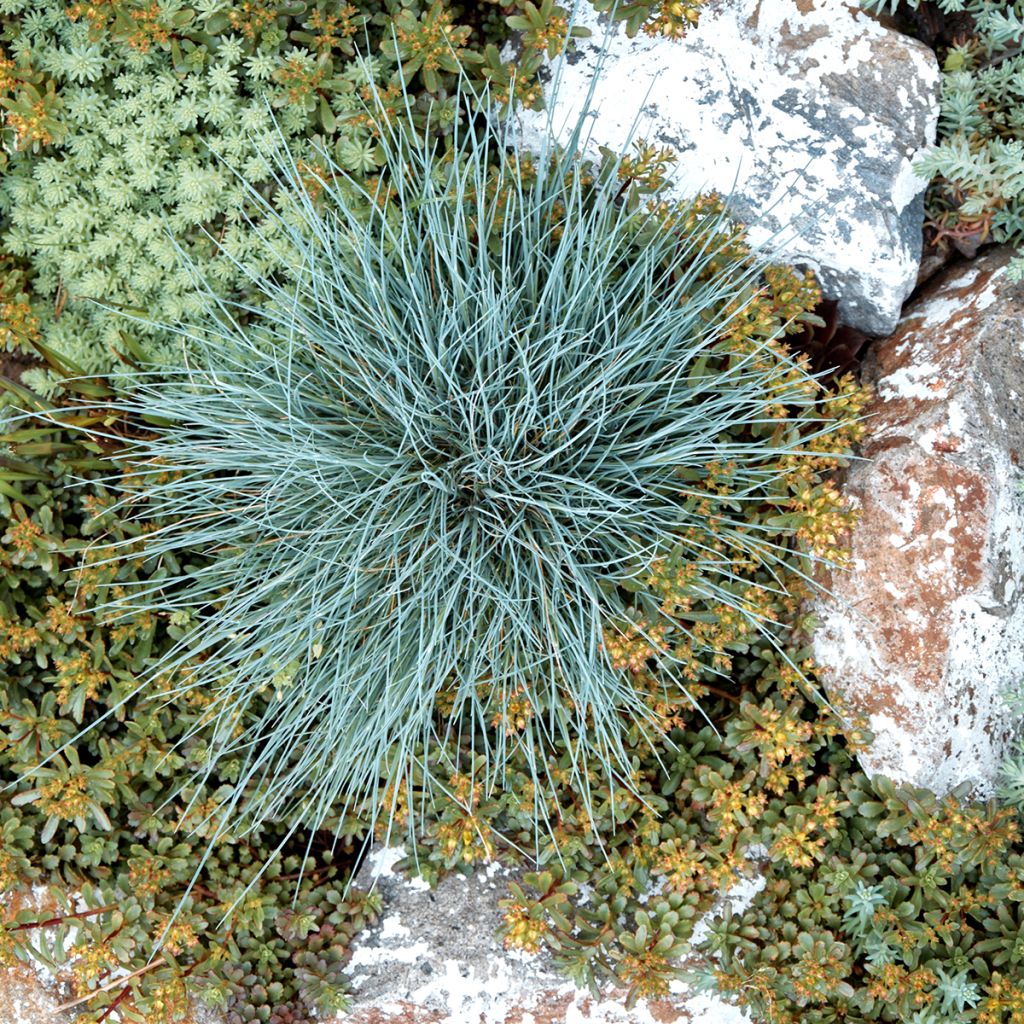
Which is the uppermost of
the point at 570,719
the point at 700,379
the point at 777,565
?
the point at 700,379

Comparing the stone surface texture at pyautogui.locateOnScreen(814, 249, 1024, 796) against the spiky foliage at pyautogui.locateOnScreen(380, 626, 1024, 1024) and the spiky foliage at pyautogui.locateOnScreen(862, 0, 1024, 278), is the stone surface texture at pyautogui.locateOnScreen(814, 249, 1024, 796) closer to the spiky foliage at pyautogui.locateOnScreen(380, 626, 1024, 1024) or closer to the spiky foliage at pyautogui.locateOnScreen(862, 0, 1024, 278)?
the spiky foliage at pyautogui.locateOnScreen(380, 626, 1024, 1024)

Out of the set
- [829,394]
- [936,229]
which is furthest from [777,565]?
[936,229]

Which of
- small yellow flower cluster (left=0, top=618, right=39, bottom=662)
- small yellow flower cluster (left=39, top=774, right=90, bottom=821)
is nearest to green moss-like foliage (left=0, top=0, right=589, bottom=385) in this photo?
small yellow flower cluster (left=0, top=618, right=39, bottom=662)

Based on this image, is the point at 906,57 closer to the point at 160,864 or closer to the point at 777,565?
the point at 777,565

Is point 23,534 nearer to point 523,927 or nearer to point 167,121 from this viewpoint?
point 167,121

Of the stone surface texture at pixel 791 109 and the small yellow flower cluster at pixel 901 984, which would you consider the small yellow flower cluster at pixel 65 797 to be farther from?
the stone surface texture at pixel 791 109
